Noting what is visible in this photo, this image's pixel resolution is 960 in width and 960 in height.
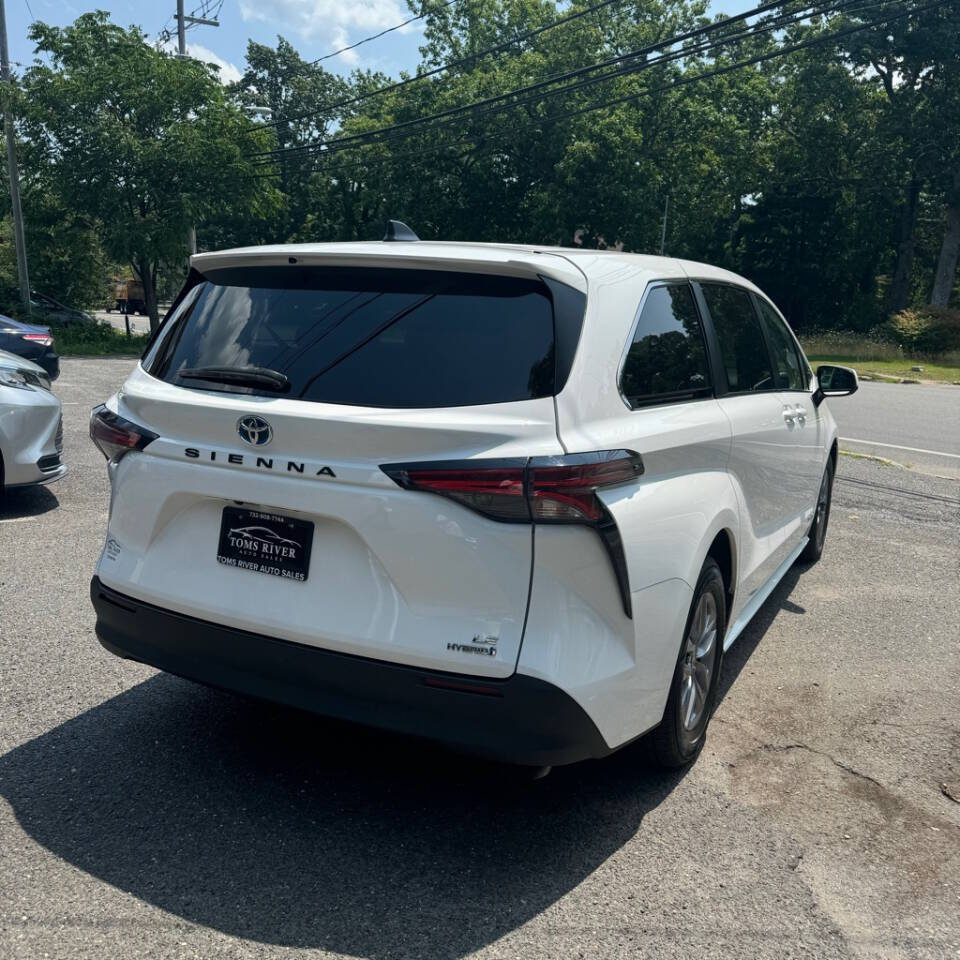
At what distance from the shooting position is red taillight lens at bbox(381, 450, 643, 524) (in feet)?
8.67

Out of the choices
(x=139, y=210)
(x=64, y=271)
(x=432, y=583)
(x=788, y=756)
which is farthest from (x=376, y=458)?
(x=64, y=271)

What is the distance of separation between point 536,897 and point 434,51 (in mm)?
47965

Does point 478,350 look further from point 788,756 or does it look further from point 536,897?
point 788,756

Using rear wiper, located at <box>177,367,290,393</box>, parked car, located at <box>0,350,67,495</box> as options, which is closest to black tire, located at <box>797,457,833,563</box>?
rear wiper, located at <box>177,367,290,393</box>

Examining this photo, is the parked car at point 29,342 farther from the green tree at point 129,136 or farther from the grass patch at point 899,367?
the grass patch at point 899,367

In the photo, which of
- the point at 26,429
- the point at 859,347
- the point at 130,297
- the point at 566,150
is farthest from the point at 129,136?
the point at 130,297

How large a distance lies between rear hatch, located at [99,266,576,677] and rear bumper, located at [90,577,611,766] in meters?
0.05

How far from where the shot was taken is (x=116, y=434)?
3.25 meters

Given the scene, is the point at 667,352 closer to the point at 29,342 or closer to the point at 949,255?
the point at 29,342

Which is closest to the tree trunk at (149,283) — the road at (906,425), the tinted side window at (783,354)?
the road at (906,425)

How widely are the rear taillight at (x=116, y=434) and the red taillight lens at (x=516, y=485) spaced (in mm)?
982

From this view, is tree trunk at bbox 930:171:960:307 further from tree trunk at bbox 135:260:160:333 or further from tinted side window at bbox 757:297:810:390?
tinted side window at bbox 757:297:810:390

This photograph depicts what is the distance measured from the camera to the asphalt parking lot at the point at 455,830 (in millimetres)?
2629

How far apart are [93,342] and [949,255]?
3780 cm
